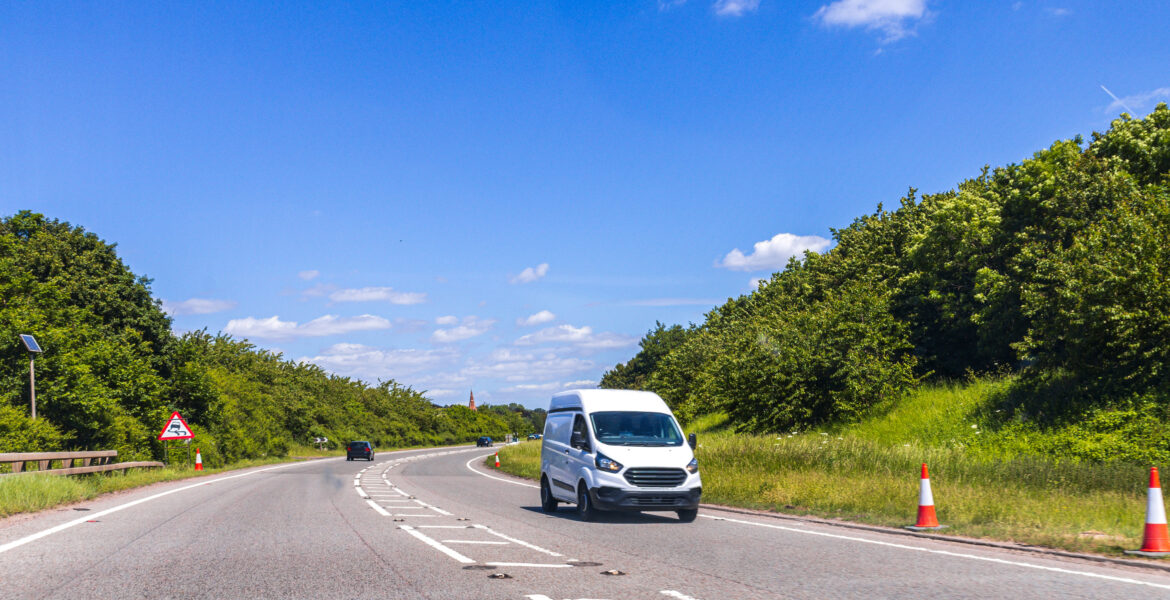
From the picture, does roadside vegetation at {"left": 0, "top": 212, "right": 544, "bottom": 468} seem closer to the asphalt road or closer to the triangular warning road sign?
the triangular warning road sign

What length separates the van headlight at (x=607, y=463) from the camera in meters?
14.9

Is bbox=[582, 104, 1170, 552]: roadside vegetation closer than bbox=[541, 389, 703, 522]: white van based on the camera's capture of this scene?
No

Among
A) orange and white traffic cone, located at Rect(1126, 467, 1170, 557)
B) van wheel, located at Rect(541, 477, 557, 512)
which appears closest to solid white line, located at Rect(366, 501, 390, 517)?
van wheel, located at Rect(541, 477, 557, 512)

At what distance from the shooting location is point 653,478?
14.9 metres

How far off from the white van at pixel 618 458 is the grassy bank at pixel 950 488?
2.70 m

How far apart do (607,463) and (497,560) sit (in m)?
5.47

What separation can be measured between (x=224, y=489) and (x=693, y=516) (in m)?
14.8

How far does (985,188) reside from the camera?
49156 mm

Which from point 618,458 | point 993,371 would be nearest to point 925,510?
point 618,458

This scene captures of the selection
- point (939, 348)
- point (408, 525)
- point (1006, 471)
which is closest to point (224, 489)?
point (408, 525)

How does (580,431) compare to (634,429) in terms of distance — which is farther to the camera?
(580,431)

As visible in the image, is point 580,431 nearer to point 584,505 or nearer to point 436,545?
point 584,505

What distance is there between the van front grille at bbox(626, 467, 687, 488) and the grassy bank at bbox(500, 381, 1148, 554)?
108 inches

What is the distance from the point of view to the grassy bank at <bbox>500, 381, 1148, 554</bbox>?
12.1m
